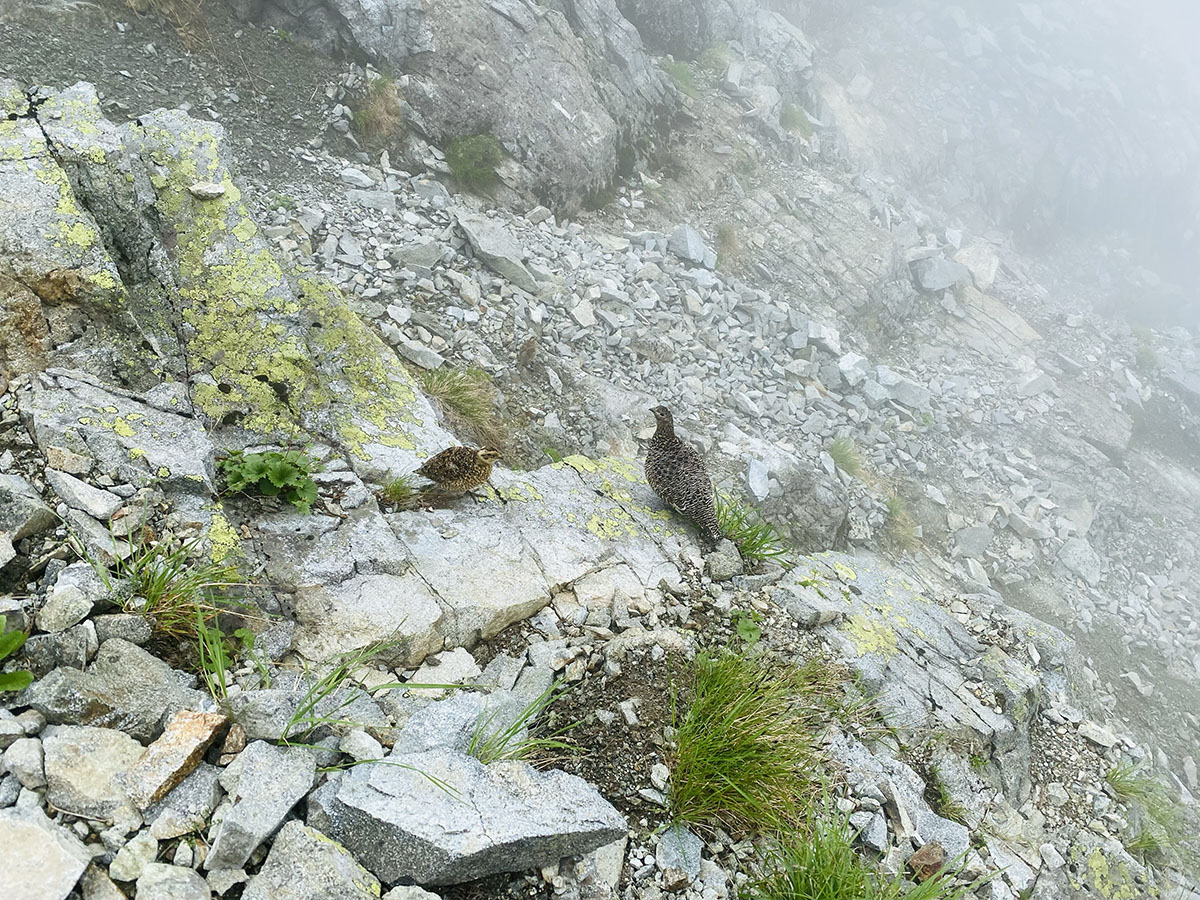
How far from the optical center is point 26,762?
2.24m

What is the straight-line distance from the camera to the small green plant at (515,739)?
10.4 ft

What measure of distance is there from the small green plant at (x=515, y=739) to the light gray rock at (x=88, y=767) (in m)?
1.29

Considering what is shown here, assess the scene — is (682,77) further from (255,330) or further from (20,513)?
(20,513)

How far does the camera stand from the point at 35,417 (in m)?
3.33

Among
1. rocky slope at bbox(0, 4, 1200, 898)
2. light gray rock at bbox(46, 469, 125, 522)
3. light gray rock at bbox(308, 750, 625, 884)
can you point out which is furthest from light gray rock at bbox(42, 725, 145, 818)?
light gray rock at bbox(46, 469, 125, 522)

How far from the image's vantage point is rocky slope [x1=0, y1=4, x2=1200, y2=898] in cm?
255

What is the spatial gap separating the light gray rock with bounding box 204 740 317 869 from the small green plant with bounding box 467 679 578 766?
0.74 meters

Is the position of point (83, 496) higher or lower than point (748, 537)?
higher

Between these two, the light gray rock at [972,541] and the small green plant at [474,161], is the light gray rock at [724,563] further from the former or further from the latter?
the light gray rock at [972,541]

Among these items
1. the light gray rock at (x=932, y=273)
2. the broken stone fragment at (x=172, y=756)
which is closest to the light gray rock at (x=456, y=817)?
the broken stone fragment at (x=172, y=756)

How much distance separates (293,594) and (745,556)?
347 centimetres

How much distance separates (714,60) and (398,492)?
51.2ft

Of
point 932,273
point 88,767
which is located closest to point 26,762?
point 88,767

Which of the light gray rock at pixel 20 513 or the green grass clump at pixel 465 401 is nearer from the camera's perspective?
the light gray rock at pixel 20 513
